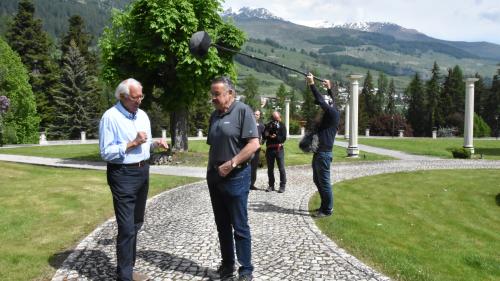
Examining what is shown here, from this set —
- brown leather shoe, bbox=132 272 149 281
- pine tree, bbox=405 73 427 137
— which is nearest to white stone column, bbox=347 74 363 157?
brown leather shoe, bbox=132 272 149 281

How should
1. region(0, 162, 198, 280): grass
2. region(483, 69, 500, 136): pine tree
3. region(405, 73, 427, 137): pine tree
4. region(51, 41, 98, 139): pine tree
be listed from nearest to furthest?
1. region(0, 162, 198, 280): grass
2. region(51, 41, 98, 139): pine tree
3. region(483, 69, 500, 136): pine tree
4. region(405, 73, 427, 137): pine tree

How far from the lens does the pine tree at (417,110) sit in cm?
8019

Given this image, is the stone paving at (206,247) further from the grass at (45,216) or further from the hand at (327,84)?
the hand at (327,84)

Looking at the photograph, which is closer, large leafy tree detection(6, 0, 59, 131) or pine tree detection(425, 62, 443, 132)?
large leafy tree detection(6, 0, 59, 131)

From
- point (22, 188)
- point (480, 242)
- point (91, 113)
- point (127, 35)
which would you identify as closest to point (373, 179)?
point (480, 242)

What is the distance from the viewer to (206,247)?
709 cm

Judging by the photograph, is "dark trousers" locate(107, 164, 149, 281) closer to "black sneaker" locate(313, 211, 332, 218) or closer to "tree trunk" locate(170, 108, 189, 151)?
"black sneaker" locate(313, 211, 332, 218)

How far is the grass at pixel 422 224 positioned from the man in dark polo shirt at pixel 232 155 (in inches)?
85.8

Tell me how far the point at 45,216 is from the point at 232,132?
611cm

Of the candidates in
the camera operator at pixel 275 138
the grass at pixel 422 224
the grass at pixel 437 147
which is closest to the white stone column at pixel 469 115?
the grass at pixel 437 147

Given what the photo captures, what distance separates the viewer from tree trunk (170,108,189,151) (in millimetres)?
24352

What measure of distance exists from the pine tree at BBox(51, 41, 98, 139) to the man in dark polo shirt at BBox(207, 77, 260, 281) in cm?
5093

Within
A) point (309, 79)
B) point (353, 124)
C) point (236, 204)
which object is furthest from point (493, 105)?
point (236, 204)

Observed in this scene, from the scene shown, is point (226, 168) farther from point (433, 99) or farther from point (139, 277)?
point (433, 99)
